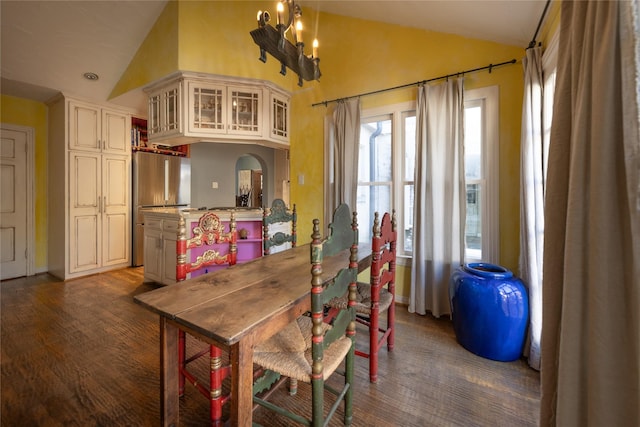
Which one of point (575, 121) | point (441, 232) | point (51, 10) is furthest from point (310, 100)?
point (575, 121)

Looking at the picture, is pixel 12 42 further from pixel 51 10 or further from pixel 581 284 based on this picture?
pixel 581 284

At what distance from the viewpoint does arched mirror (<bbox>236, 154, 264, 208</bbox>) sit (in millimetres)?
8109

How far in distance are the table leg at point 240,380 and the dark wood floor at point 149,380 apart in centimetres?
57

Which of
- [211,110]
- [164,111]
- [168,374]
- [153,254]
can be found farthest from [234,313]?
[164,111]

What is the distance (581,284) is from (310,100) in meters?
3.36

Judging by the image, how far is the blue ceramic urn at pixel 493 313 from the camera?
1.86 metres

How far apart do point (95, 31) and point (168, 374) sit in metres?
3.89

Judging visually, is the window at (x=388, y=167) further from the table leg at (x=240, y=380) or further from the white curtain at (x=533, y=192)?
the table leg at (x=240, y=380)

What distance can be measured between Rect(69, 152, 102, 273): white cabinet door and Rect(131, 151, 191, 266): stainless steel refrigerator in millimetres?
457

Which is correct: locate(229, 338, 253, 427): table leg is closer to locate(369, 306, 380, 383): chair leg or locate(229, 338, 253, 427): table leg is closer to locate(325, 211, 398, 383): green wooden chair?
locate(325, 211, 398, 383): green wooden chair

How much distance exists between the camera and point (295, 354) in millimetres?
1252

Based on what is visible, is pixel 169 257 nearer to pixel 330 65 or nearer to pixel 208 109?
pixel 208 109

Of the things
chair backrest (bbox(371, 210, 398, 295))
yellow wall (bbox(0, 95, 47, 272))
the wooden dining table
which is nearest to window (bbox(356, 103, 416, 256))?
chair backrest (bbox(371, 210, 398, 295))

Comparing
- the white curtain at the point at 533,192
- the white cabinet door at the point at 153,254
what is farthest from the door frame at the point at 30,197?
the white curtain at the point at 533,192
